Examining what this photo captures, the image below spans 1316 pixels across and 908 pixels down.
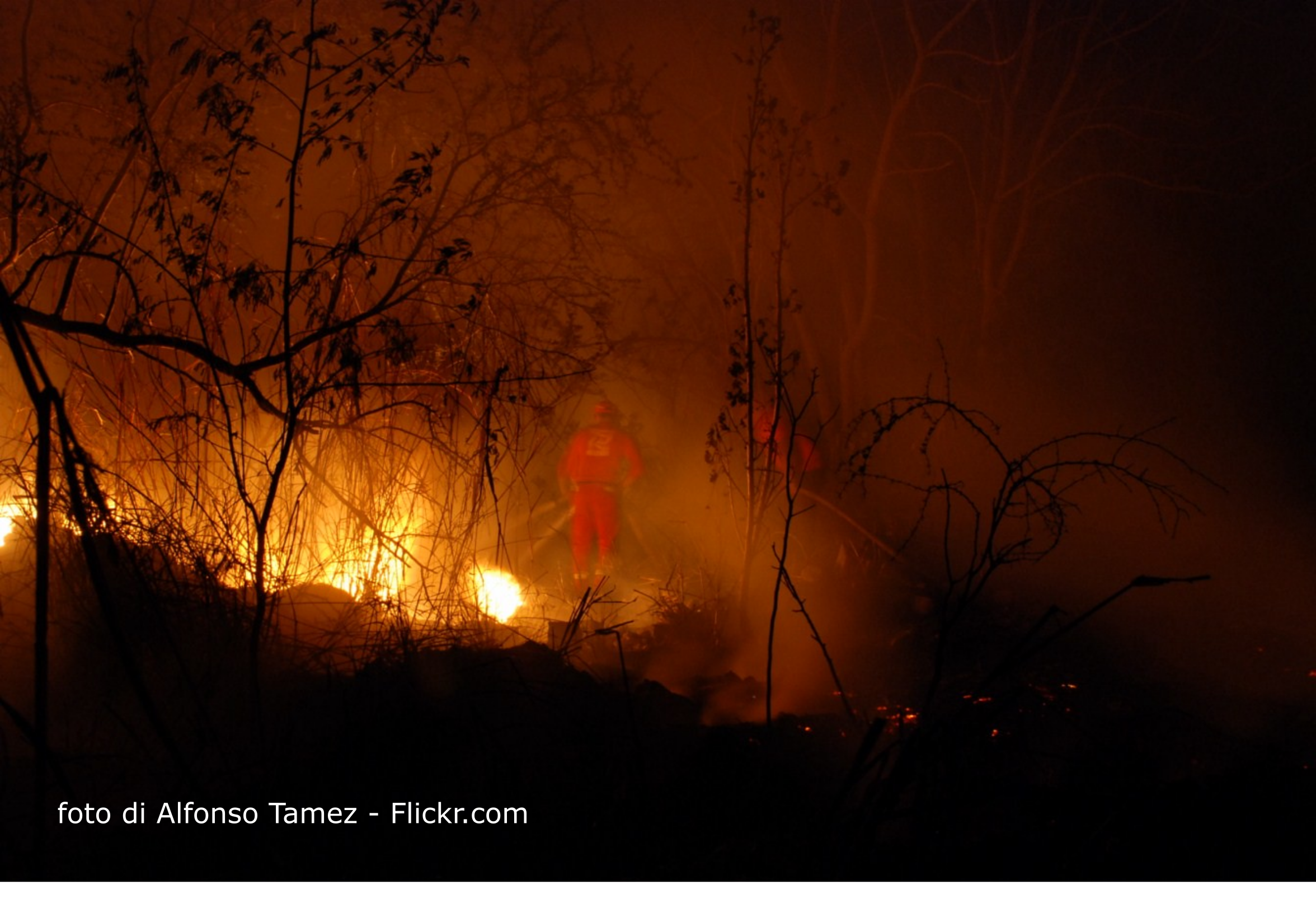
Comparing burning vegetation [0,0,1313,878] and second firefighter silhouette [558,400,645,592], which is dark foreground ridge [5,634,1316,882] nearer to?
burning vegetation [0,0,1313,878]

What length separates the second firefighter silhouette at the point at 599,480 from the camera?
9195 millimetres

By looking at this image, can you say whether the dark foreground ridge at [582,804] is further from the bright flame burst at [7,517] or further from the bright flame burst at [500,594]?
the bright flame burst at [7,517]

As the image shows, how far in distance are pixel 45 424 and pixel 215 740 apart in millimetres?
1736

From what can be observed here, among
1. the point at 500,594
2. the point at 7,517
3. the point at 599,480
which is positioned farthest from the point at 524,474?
the point at 7,517

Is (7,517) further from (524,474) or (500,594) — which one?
(524,474)

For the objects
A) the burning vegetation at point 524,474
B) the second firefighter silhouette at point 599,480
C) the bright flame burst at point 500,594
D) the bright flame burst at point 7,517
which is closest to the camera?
the burning vegetation at point 524,474

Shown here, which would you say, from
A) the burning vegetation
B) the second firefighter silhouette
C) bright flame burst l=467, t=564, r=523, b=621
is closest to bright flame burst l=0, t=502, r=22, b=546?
the burning vegetation

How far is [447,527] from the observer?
5.88m

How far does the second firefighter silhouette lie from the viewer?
30.2 ft

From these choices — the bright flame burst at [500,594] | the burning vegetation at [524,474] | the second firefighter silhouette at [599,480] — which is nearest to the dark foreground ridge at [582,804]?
the burning vegetation at [524,474]

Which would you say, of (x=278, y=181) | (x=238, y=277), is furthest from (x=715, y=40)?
(x=238, y=277)

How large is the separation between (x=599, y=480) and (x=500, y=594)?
2.29 m

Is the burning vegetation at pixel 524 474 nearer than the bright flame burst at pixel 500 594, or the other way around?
the burning vegetation at pixel 524 474

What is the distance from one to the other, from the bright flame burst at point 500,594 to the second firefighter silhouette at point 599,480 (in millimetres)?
1631
